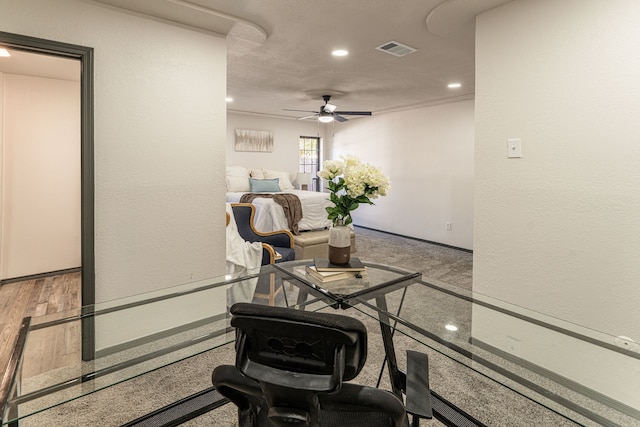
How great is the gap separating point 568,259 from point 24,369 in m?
2.56

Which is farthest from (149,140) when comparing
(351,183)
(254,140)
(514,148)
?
(254,140)

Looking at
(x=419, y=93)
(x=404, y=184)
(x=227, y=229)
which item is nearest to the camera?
(x=227, y=229)

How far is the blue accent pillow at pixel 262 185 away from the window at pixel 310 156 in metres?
1.51

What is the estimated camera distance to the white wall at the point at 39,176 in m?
3.86

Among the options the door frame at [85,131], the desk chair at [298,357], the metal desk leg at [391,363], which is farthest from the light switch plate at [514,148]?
the door frame at [85,131]

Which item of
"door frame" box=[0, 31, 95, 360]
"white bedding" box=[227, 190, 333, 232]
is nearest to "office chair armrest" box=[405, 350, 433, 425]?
"door frame" box=[0, 31, 95, 360]

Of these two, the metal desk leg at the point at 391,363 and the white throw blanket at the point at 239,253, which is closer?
the metal desk leg at the point at 391,363

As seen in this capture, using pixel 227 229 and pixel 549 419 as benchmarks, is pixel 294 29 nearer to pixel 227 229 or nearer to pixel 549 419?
pixel 227 229

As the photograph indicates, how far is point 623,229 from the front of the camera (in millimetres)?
1833

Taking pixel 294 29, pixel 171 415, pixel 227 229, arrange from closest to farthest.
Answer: pixel 171 415, pixel 294 29, pixel 227 229

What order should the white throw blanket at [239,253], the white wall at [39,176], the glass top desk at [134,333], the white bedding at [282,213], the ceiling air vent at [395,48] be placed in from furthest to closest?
1. the white bedding at [282,213]
2. the white wall at [39,176]
3. the ceiling air vent at [395,48]
4. the white throw blanket at [239,253]
5. the glass top desk at [134,333]

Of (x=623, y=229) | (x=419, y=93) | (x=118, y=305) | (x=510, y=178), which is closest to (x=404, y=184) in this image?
(x=419, y=93)

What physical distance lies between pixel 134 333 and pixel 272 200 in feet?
12.7

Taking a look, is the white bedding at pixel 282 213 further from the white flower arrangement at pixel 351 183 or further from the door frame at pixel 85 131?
the white flower arrangement at pixel 351 183
